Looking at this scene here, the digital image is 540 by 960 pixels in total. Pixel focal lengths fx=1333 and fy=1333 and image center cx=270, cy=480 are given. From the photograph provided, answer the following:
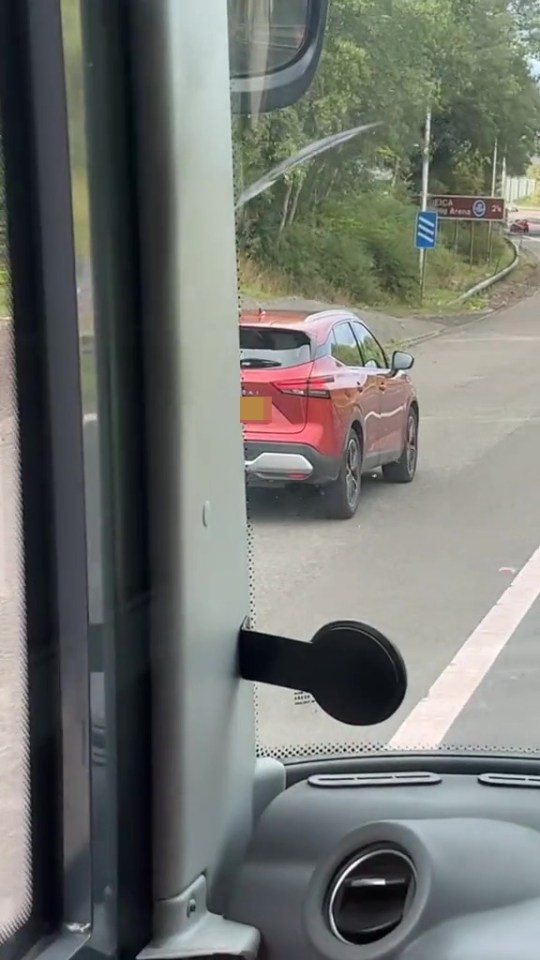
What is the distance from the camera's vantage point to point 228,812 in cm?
189

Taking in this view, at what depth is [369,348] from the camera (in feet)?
8.32

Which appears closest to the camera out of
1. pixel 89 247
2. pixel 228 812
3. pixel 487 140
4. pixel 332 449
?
pixel 89 247

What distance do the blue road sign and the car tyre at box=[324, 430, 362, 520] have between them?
1.42 feet

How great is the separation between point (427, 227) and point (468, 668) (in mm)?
831

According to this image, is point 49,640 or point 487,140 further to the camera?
point 487,140

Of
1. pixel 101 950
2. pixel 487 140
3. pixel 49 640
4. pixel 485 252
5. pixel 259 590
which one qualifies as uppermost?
pixel 487 140

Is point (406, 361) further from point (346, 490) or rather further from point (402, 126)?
point (402, 126)

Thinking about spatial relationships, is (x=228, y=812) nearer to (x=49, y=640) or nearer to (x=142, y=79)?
(x=49, y=640)

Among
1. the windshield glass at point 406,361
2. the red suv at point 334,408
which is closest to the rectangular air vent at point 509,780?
the windshield glass at point 406,361

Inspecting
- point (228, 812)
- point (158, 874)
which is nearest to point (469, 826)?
point (228, 812)

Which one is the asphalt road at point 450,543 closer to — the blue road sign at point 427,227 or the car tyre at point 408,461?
the car tyre at point 408,461

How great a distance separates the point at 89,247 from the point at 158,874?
81cm

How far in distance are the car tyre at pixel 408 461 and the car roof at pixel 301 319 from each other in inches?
10.7

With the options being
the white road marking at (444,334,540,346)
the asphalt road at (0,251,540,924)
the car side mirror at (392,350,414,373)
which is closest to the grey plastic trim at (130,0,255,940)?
the asphalt road at (0,251,540,924)
